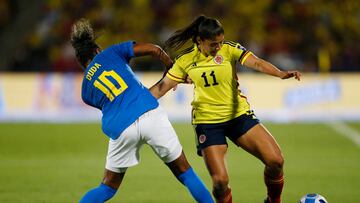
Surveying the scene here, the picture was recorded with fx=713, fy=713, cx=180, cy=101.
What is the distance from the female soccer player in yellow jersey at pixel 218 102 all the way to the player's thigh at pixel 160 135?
56 cm

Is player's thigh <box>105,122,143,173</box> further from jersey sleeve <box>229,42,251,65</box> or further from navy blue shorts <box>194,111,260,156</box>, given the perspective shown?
jersey sleeve <box>229,42,251,65</box>

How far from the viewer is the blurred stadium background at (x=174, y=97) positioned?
9.34 metres

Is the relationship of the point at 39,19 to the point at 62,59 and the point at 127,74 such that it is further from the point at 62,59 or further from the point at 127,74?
the point at 127,74

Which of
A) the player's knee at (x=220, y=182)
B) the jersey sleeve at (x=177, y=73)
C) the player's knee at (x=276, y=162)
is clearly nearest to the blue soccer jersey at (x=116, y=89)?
the jersey sleeve at (x=177, y=73)

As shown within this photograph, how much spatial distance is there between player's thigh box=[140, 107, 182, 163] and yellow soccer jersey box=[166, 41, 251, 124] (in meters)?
0.74

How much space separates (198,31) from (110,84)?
1055mm

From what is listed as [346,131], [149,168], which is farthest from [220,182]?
[346,131]

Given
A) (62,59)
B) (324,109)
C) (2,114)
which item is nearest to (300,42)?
(324,109)

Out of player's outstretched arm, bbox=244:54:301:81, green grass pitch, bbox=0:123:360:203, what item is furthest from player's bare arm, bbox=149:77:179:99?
green grass pitch, bbox=0:123:360:203

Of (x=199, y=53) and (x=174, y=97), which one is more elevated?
(x=199, y=53)

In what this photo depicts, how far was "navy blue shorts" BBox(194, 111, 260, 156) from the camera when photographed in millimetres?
6703

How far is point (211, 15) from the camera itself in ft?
68.0

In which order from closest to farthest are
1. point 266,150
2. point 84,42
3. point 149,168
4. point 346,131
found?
point 84,42 → point 266,150 → point 149,168 → point 346,131

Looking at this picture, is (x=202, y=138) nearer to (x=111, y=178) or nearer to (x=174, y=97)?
(x=111, y=178)
